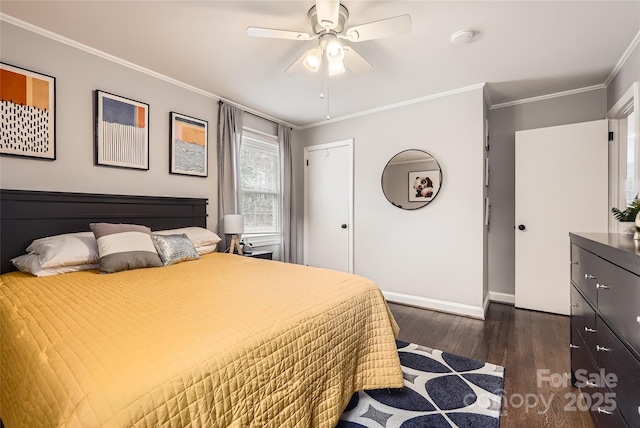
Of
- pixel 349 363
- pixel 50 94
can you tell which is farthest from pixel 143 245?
pixel 349 363

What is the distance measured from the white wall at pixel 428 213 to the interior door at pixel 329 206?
0.15 metres

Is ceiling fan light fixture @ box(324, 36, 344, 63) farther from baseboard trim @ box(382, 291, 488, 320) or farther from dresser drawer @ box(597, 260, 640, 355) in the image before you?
baseboard trim @ box(382, 291, 488, 320)

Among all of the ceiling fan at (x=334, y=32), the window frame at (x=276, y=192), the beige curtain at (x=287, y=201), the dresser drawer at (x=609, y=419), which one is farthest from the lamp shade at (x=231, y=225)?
the dresser drawer at (x=609, y=419)

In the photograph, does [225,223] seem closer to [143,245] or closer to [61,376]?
[143,245]

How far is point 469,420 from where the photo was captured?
1532 millimetres

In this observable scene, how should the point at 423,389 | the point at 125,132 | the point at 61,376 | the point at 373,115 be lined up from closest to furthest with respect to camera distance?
the point at 61,376 → the point at 423,389 → the point at 125,132 → the point at 373,115

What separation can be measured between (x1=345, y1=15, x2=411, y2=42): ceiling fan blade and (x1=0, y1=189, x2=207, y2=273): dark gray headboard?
2.27m

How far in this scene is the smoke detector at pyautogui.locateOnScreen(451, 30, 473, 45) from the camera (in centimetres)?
213

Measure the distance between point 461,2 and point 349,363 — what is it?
230cm

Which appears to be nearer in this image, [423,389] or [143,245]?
[423,389]

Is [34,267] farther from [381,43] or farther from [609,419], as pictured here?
[609,419]

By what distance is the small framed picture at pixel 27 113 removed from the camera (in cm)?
202

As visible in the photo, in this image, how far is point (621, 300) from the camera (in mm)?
1095

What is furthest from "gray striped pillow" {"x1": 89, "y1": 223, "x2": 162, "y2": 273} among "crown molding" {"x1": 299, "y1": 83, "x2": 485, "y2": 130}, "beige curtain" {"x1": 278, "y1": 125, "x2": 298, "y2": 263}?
"crown molding" {"x1": 299, "y1": 83, "x2": 485, "y2": 130}
